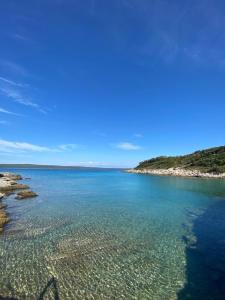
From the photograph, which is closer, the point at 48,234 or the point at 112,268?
the point at 112,268

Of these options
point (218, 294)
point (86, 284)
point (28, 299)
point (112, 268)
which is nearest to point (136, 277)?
point (112, 268)

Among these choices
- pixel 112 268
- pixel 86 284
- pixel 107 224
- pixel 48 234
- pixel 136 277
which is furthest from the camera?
pixel 107 224

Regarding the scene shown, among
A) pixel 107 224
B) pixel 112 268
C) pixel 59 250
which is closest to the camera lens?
pixel 112 268

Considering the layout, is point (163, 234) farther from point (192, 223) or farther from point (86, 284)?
point (86, 284)

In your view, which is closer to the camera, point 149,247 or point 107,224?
point 149,247

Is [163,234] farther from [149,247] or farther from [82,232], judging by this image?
[82,232]

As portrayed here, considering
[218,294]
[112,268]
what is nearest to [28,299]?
[112,268]

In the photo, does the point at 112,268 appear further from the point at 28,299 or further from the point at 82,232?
the point at 82,232

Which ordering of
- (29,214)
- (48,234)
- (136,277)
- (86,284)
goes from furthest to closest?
(29,214) → (48,234) → (136,277) → (86,284)

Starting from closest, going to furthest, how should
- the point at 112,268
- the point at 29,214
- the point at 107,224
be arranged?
the point at 112,268 → the point at 107,224 → the point at 29,214
